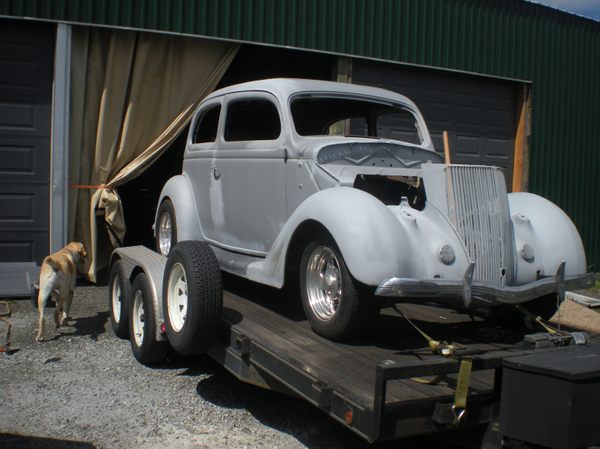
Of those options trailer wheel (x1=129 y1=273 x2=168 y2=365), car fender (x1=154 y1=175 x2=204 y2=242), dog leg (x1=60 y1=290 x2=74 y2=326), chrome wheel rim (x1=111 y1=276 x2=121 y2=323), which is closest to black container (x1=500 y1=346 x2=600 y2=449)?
trailer wheel (x1=129 y1=273 x2=168 y2=365)

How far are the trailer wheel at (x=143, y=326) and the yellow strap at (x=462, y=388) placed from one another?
2.57 meters

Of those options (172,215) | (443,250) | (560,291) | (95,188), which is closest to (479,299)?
(443,250)

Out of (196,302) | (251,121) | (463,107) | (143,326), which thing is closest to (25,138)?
(251,121)

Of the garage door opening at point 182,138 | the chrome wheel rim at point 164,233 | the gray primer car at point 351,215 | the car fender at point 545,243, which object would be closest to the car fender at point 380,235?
the gray primer car at point 351,215

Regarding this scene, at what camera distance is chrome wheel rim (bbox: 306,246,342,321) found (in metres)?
4.06

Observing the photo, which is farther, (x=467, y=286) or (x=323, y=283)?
(x=323, y=283)

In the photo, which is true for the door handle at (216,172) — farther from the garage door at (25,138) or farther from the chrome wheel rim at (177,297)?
the garage door at (25,138)

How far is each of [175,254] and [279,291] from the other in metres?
1.25

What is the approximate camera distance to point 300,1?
9.15m

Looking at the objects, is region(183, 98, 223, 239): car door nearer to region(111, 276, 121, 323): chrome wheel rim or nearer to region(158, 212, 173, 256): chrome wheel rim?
region(158, 212, 173, 256): chrome wheel rim

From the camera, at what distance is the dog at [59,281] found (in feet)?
19.3

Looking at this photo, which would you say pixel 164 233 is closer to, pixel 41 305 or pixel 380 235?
Answer: pixel 41 305

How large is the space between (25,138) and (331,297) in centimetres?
559

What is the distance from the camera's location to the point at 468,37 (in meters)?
10.5
